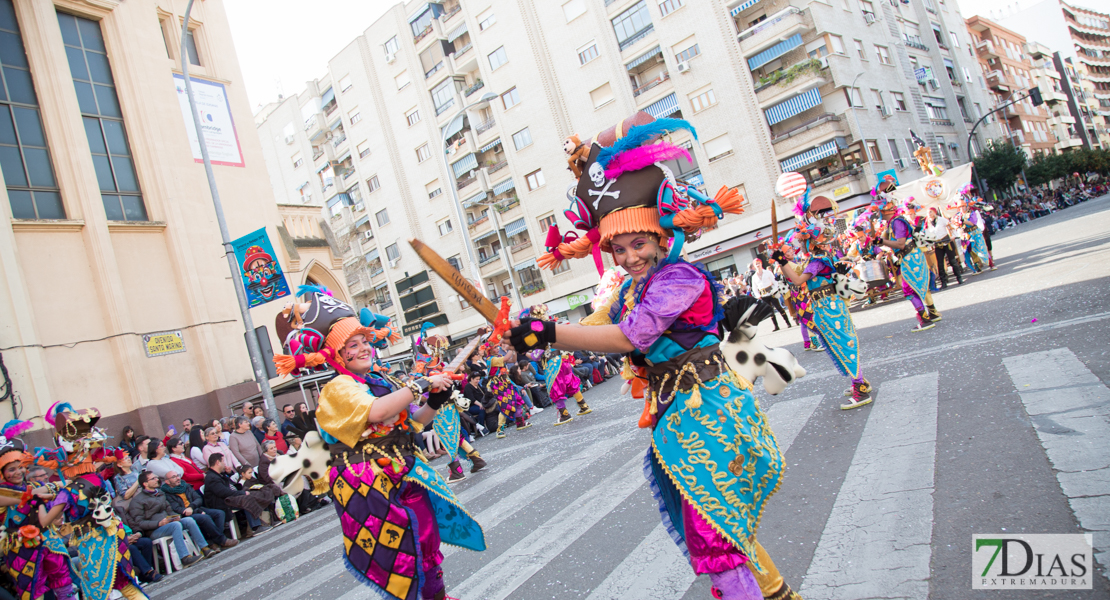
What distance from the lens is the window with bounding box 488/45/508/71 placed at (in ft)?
137

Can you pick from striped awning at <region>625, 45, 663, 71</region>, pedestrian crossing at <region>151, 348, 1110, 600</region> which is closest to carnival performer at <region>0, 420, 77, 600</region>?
pedestrian crossing at <region>151, 348, 1110, 600</region>

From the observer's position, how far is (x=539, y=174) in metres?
41.4

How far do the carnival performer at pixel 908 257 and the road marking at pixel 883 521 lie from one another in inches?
189

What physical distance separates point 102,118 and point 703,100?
1096 inches

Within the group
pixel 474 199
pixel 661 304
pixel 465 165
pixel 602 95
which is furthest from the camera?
pixel 465 165

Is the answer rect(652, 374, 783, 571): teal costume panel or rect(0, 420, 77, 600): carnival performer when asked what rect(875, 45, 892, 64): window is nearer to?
rect(652, 374, 783, 571): teal costume panel

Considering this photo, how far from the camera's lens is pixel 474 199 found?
44.4 meters

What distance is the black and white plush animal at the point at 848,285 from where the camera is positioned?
20.6ft

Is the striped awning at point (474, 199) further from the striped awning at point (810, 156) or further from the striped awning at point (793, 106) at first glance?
the striped awning at point (810, 156)

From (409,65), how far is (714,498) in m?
47.2

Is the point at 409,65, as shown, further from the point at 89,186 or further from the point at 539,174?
the point at 89,186

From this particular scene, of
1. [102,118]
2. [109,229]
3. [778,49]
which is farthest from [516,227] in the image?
[109,229]

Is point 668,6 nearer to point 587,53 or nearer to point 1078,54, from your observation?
point 587,53

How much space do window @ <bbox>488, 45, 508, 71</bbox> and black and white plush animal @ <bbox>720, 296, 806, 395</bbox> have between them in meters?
41.6
